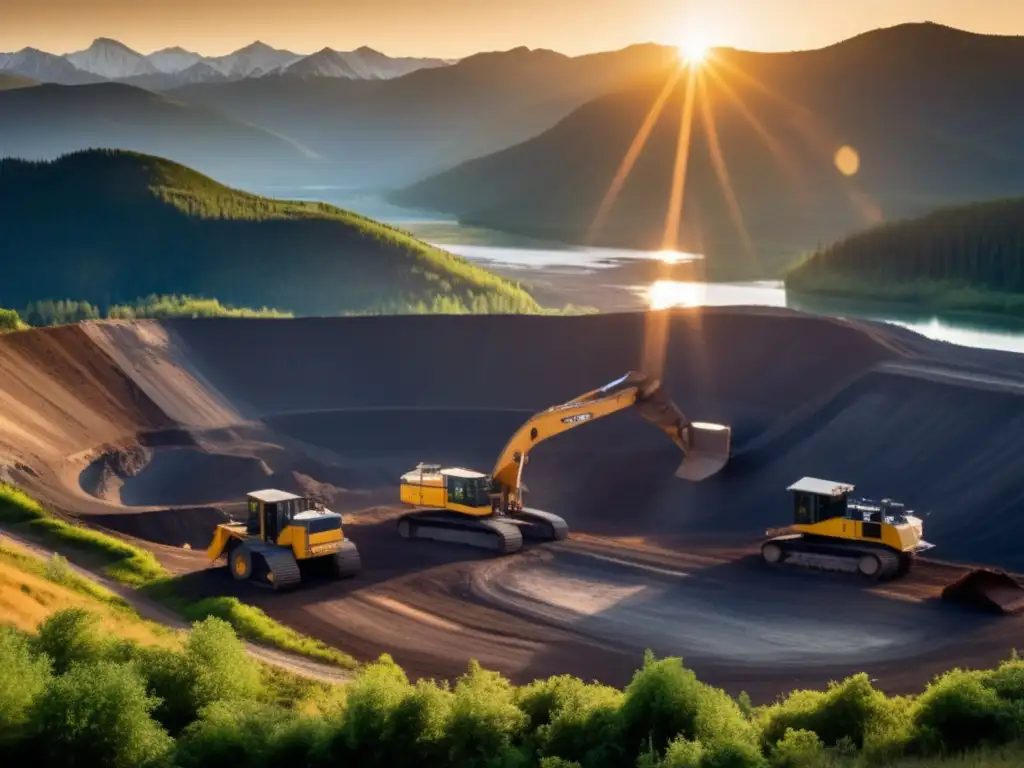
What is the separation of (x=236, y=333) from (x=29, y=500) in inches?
912

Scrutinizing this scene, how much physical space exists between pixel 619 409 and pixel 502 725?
78.2 ft

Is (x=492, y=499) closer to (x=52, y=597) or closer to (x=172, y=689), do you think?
(x=52, y=597)

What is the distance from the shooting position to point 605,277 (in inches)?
5728

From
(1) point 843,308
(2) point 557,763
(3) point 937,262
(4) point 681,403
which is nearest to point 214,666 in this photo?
(2) point 557,763

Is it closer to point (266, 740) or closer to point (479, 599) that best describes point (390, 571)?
point (479, 599)

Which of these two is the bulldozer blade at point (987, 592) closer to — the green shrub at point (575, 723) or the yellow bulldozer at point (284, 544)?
the green shrub at point (575, 723)

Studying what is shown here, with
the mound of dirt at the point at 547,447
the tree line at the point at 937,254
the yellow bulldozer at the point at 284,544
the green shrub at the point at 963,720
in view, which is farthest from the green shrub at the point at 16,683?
the tree line at the point at 937,254

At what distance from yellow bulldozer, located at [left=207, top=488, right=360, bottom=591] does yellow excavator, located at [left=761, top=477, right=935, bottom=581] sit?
415 inches

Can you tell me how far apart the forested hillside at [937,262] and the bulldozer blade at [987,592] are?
84250 mm

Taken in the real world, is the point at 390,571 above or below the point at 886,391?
below

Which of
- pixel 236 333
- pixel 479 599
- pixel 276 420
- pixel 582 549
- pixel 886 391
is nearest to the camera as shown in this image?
pixel 479 599

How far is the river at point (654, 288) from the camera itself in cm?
9925

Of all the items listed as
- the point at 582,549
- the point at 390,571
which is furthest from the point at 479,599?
the point at 582,549

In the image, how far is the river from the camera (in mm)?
99250
